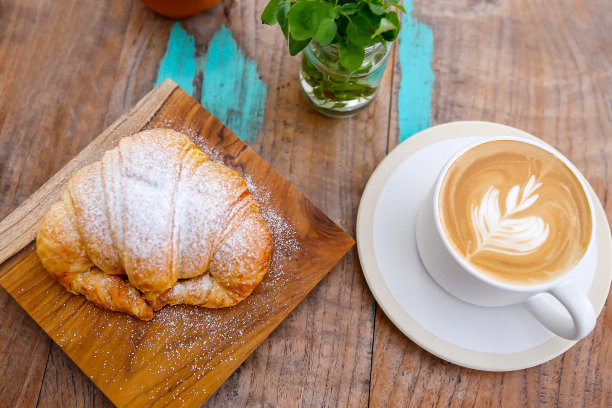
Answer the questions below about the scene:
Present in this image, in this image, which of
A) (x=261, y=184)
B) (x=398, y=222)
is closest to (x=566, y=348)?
(x=398, y=222)

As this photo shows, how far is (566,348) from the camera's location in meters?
0.95

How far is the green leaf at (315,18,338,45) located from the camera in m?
0.77

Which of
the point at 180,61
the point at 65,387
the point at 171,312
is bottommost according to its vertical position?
the point at 65,387

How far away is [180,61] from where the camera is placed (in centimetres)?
117

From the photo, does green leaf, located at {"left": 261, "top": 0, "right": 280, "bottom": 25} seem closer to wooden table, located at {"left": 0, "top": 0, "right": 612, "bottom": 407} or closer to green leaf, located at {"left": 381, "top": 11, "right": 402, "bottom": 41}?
green leaf, located at {"left": 381, "top": 11, "right": 402, "bottom": 41}

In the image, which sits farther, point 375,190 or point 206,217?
point 375,190

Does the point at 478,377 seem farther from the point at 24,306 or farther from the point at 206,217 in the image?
the point at 24,306

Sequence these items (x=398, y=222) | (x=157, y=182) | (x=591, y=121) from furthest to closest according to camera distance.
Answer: (x=591, y=121), (x=398, y=222), (x=157, y=182)

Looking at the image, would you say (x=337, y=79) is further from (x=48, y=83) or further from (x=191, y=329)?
(x=48, y=83)

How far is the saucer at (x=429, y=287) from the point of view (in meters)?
0.95

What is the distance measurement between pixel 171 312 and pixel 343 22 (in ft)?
2.05

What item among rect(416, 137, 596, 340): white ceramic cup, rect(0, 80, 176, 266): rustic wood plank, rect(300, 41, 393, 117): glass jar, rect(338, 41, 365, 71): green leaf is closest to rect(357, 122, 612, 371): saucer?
rect(416, 137, 596, 340): white ceramic cup

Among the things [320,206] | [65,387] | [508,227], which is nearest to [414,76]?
[320,206]

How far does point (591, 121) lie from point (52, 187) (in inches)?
47.0
